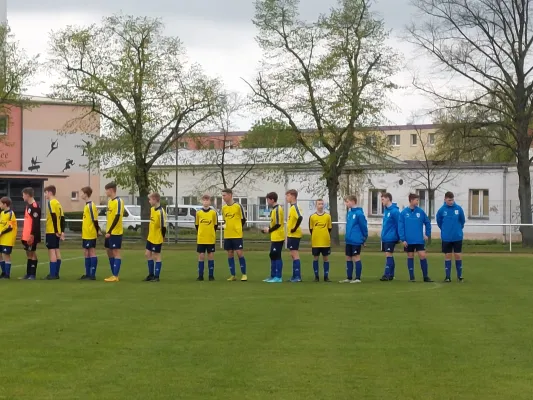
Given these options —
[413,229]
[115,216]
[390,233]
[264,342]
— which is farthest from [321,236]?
[264,342]

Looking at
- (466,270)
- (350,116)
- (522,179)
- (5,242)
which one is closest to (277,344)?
(5,242)

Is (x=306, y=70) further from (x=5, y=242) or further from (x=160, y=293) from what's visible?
(x=160, y=293)

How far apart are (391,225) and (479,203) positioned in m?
34.3

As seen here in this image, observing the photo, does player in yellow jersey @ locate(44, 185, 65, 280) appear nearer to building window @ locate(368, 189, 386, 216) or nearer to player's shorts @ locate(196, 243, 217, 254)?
player's shorts @ locate(196, 243, 217, 254)

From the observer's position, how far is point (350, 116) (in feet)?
140

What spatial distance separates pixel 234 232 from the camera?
67.8ft

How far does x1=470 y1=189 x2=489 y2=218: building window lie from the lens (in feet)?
175

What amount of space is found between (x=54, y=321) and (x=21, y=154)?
59.6 m

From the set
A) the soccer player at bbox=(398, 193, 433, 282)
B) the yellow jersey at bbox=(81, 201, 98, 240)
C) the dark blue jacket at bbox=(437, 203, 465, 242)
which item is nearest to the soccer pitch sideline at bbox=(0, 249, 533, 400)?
the yellow jersey at bbox=(81, 201, 98, 240)

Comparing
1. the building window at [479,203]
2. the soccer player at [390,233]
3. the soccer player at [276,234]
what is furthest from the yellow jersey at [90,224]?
the building window at [479,203]

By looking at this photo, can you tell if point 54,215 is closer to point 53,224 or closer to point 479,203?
point 53,224

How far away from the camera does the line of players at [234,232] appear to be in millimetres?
20156

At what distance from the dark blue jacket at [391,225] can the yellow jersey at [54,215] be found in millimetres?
7316

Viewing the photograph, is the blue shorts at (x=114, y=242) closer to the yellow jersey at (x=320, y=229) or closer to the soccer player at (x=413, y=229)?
the yellow jersey at (x=320, y=229)
